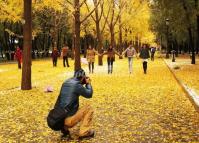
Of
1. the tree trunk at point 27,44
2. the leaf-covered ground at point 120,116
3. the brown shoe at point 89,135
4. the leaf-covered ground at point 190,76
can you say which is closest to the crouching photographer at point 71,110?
the brown shoe at point 89,135


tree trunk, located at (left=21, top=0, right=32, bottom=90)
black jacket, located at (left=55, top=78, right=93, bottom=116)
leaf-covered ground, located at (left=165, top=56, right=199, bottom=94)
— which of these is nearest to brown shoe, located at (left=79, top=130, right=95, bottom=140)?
black jacket, located at (left=55, top=78, right=93, bottom=116)

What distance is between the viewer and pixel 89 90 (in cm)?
1027

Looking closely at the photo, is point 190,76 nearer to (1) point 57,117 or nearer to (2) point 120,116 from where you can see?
(2) point 120,116

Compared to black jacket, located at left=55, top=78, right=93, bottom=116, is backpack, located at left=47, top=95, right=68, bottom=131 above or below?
below

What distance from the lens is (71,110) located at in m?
10.2

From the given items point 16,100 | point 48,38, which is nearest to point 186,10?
point 16,100

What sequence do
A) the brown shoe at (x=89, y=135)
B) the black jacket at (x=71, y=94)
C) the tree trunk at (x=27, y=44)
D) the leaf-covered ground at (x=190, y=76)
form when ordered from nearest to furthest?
1. the black jacket at (x=71, y=94)
2. the brown shoe at (x=89, y=135)
3. the tree trunk at (x=27, y=44)
4. the leaf-covered ground at (x=190, y=76)

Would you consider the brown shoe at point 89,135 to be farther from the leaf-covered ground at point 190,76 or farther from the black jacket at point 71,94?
the leaf-covered ground at point 190,76

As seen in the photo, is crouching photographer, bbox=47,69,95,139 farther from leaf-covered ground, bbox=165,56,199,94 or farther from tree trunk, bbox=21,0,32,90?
tree trunk, bbox=21,0,32,90

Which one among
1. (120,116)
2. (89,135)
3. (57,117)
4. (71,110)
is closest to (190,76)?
(120,116)

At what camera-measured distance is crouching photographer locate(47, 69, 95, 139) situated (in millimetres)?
9945

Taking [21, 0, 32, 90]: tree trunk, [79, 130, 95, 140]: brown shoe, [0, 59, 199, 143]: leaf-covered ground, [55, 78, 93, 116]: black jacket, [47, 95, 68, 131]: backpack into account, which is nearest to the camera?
[47, 95, 68, 131]: backpack

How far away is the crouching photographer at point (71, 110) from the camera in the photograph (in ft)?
32.6

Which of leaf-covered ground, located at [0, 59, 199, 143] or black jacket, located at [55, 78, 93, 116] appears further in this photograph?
leaf-covered ground, located at [0, 59, 199, 143]
